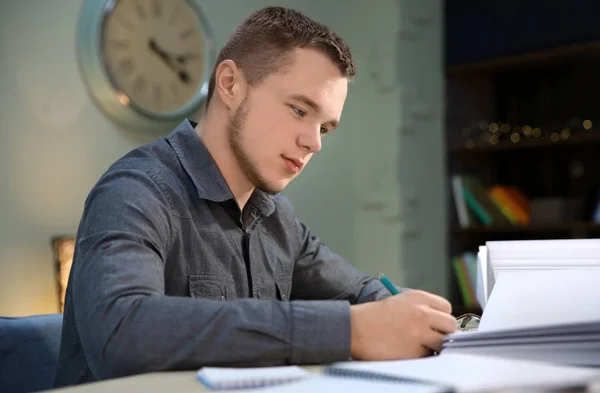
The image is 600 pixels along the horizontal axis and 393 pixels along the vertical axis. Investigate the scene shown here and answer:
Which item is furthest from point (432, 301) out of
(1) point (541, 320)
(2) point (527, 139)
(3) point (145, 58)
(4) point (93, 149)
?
Result: (2) point (527, 139)

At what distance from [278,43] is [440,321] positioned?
63cm

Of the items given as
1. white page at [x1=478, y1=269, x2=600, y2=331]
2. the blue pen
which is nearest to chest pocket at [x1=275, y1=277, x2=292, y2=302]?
the blue pen

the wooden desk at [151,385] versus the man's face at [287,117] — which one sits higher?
the man's face at [287,117]

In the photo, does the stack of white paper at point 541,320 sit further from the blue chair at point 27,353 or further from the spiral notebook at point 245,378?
the blue chair at point 27,353

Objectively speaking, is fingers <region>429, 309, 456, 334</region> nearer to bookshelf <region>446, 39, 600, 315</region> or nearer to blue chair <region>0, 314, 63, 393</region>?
blue chair <region>0, 314, 63, 393</region>

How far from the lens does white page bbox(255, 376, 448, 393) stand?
69 centimetres

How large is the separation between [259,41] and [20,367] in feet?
2.40

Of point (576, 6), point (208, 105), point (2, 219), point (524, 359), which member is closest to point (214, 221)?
point (208, 105)

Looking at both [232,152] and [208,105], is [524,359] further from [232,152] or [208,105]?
[208,105]

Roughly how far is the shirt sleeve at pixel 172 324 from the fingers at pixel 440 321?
0.38 feet

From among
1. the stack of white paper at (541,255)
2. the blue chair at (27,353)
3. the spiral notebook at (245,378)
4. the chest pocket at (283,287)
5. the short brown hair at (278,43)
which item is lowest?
the blue chair at (27,353)

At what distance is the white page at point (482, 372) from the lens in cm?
70

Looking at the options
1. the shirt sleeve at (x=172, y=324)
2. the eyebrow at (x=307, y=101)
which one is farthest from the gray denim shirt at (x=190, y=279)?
the eyebrow at (x=307, y=101)

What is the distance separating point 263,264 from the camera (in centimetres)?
147
